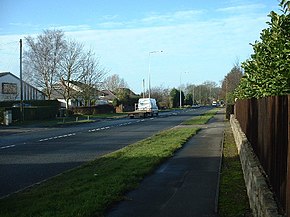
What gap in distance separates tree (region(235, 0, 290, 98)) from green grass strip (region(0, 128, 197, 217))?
3.57m

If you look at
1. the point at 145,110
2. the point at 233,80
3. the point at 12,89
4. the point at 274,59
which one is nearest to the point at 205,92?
the point at 12,89

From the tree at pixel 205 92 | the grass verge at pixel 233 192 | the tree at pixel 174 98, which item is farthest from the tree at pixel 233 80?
the tree at pixel 205 92

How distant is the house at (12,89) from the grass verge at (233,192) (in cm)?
5376

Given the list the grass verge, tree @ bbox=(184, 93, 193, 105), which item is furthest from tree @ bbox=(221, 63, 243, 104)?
tree @ bbox=(184, 93, 193, 105)

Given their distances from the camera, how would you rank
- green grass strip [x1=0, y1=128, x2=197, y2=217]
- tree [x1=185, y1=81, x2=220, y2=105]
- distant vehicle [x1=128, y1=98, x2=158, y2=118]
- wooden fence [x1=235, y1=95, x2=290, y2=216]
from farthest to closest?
1. tree [x1=185, y1=81, x2=220, y2=105]
2. distant vehicle [x1=128, y1=98, x2=158, y2=118]
3. green grass strip [x1=0, y1=128, x2=197, y2=217]
4. wooden fence [x1=235, y1=95, x2=290, y2=216]

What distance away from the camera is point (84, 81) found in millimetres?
57000

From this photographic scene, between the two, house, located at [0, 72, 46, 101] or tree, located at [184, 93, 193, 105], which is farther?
tree, located at [184, 93, 193, 105]

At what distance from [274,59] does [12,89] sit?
58.2 metres

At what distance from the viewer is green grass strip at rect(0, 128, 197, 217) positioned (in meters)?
6.70

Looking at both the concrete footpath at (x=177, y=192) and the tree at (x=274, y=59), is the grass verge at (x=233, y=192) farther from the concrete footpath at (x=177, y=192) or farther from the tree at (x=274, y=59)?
the tree at (x=274, y=59)

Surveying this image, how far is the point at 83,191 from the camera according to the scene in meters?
8.12

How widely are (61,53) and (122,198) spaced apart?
165 feet

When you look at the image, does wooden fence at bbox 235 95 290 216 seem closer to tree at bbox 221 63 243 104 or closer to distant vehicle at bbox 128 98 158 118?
tree at bbox 221 63 243 104

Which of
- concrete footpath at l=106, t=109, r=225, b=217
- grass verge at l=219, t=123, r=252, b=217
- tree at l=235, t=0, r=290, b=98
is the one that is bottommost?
grass verge at l=219, t=123, r=252, b=217
